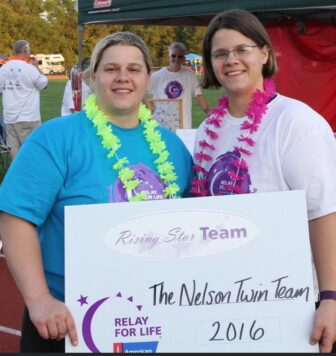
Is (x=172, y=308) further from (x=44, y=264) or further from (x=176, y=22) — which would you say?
(x=176, y=22)

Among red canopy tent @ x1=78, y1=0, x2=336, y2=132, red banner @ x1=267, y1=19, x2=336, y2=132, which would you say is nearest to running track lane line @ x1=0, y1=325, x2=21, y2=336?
red canopy tent @ x1=78, y1=0, x2=336, y2=132

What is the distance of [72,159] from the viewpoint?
1.78 meters

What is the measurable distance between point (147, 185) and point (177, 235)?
0.97 ft

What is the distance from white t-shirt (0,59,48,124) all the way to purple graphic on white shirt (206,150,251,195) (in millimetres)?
7145

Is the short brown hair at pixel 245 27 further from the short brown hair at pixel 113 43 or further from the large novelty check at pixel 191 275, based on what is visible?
the large novelty check at pixel 191 275

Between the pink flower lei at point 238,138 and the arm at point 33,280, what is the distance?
2.03 ft

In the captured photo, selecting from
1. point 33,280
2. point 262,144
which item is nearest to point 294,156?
point 262,144

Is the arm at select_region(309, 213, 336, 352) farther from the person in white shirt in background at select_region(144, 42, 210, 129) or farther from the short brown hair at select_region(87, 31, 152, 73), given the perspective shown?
the person in white shirt in background at select_region(144, 42, 210, 129)

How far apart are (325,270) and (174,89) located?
260 inches

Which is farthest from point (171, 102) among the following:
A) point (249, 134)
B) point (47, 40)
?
point (47, 40)

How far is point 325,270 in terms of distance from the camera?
1.74 metres

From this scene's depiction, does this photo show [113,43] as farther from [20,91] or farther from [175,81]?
[20,91]

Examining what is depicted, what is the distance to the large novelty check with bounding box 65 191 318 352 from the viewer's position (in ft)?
5.37

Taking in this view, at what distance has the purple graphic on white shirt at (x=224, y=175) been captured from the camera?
1891mm
